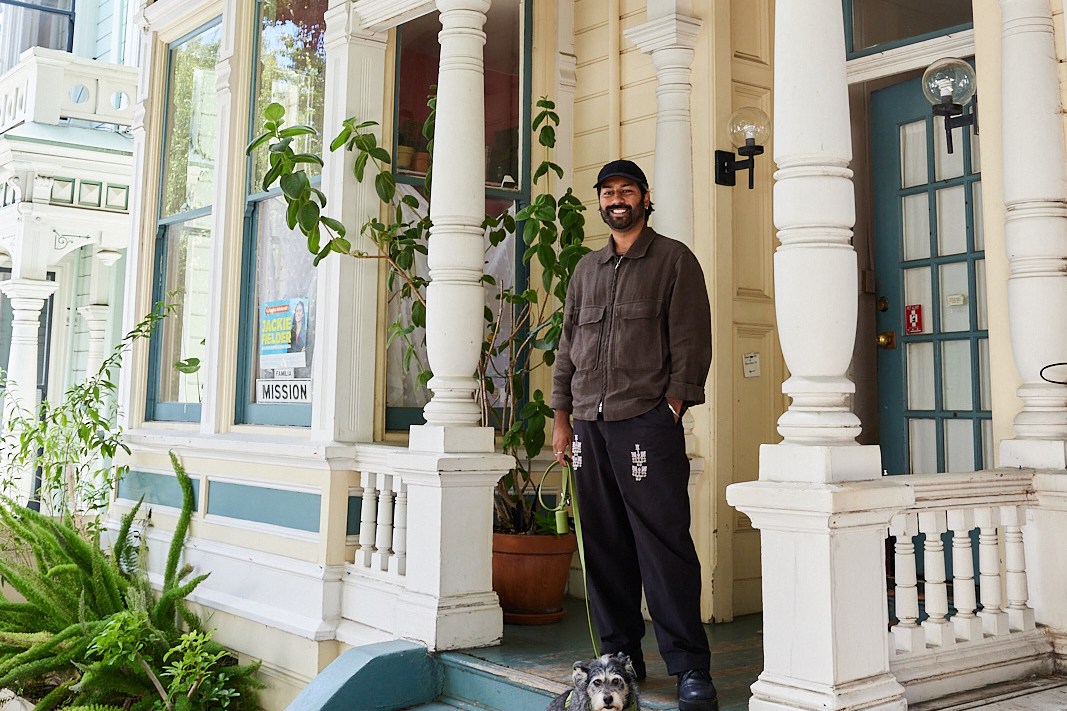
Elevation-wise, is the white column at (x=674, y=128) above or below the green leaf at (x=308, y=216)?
above

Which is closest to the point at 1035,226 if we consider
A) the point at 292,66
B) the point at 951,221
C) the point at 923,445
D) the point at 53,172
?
the point at 951,221

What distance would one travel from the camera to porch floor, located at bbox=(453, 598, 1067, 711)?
9.47ft

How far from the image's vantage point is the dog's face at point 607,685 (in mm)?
2668

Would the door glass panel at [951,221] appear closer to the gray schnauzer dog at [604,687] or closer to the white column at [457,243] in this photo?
the white column at [457,243]

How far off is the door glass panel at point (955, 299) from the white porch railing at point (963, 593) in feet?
3.98

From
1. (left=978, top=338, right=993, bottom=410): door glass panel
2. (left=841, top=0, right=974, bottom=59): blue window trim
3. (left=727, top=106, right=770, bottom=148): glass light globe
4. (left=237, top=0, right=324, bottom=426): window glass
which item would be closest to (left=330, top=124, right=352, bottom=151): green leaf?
(left=237, top=0, right=324, bottom=426): window glass

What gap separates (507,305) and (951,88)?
2233mm

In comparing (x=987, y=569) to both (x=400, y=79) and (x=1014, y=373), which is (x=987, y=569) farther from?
(x=400, y=79)

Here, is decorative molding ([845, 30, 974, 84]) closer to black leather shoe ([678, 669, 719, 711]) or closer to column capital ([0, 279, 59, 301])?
black leather shoe ([678, 669, 719, 711])

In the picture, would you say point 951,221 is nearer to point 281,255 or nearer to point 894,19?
point 894,19

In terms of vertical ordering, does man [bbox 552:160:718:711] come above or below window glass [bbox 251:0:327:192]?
below

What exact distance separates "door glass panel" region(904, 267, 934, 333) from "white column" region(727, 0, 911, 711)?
6.47 feet

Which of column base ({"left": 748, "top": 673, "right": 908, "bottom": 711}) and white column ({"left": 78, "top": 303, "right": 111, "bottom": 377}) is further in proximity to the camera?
white column ({"left": 78, "top": 303, "right": 111, "bottom": 377})

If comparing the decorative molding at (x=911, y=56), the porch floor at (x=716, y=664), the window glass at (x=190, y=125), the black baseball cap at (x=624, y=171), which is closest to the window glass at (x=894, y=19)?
the decorative molding at (x=911, y=56)
